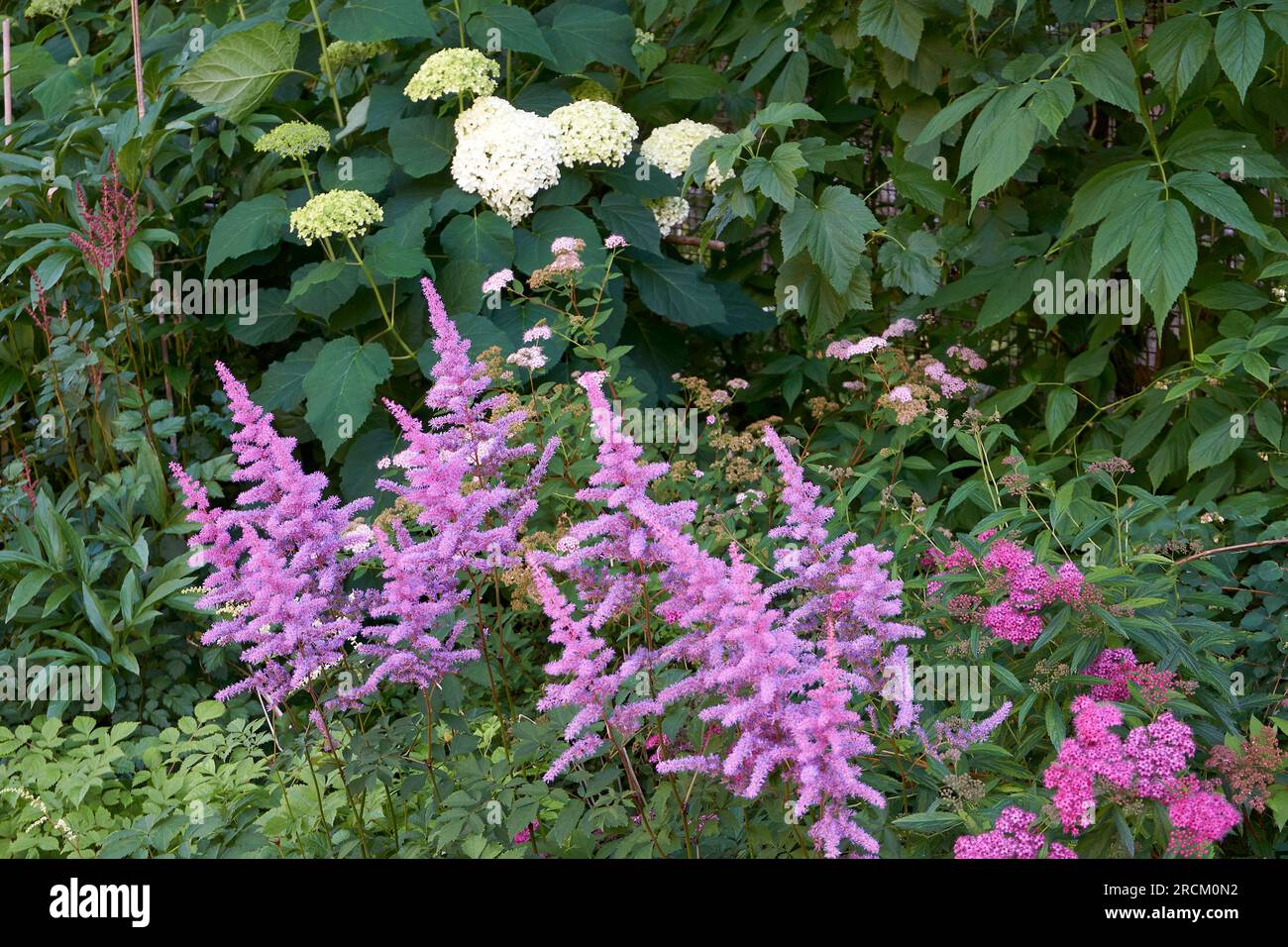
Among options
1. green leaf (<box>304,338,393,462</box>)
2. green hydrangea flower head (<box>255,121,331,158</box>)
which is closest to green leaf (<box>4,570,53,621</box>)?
green leaf (<box>304,338,393,462</box>)

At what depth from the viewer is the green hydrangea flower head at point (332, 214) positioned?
10.9 ft

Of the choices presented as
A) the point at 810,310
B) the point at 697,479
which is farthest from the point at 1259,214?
the point at 697,479

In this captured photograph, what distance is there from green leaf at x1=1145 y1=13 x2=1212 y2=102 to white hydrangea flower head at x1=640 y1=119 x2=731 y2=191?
1.27m

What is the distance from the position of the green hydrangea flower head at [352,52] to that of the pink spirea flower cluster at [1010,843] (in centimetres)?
320

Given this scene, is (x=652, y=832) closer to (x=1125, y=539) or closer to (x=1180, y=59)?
(x=1125, y=539)

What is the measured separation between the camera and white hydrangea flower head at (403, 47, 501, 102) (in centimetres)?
351

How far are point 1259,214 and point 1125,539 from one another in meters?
1.33

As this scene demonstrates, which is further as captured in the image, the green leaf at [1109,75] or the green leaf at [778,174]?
the green leaf at [778,174]

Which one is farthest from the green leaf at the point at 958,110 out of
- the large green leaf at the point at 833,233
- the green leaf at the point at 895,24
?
the green leaf at the point at 895,24

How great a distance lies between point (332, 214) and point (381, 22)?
67cm

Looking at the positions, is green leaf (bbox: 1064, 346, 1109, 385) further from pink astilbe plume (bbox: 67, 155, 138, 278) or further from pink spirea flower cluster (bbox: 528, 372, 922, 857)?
pink astilbe plume (bbox: 67, 155, 138, 278)

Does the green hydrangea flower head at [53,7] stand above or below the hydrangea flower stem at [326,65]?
above
